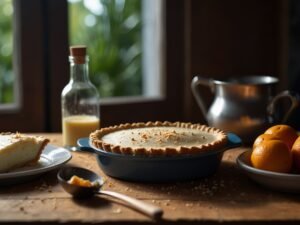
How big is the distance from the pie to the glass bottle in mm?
162

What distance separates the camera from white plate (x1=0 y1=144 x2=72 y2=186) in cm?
103

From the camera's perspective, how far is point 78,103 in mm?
1437

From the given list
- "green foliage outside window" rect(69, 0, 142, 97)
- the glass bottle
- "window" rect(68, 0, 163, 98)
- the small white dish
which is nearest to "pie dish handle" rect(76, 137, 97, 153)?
the glass bottle

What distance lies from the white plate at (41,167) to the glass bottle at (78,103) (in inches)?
4.8

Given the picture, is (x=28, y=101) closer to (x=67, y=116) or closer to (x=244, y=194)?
(x=67, y=116)

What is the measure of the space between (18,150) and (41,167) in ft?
0.20

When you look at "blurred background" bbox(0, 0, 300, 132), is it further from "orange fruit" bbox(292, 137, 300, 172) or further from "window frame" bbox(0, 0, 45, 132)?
"orange fruit" bbox(292, 137, 300, 172)

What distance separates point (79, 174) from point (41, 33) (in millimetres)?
899

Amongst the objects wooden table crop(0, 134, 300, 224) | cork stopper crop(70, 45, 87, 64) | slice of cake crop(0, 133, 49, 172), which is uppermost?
cork stopper crop(70, 45, 87, 64)

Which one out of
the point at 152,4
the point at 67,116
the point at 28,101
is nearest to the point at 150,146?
the point at 67,116

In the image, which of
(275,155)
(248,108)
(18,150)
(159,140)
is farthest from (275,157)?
(18,150)

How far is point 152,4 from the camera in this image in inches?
82.3

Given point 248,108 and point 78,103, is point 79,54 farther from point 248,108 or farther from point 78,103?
point 248,108

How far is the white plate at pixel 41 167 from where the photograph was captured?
1029mm
